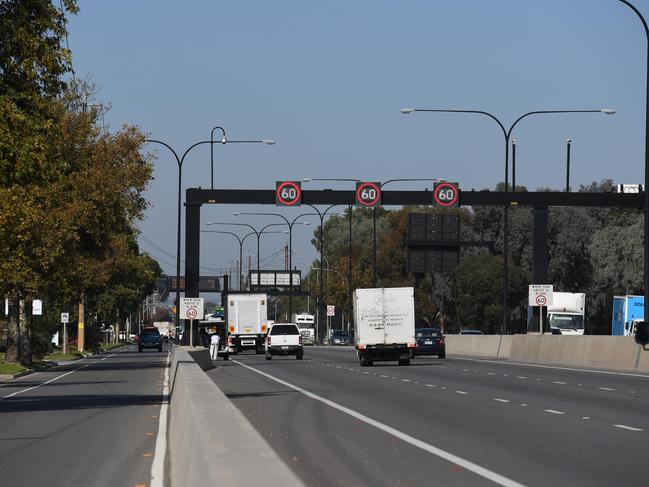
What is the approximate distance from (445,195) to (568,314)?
21.5 metres

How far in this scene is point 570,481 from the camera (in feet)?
42.4

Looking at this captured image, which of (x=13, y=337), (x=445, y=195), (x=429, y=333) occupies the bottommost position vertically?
(x=13, y=337)

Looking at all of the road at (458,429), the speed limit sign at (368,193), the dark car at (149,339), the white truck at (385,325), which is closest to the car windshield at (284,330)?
the speed limit sign at (368,193)

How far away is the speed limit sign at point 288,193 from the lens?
202ft

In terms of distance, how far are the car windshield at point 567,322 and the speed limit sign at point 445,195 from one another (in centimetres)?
1984

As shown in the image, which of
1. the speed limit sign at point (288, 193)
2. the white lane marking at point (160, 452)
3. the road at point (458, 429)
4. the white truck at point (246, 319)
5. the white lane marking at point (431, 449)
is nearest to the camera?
the white lane marking at point (431, 449)

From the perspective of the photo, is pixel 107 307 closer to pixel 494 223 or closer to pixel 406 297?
pixel 494 223

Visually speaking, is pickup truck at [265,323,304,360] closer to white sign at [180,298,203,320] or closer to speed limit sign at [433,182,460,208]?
speed limit sign at [433,182,460,208]

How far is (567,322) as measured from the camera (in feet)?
262

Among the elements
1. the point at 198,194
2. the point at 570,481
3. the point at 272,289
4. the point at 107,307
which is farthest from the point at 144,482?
the point at 272,289

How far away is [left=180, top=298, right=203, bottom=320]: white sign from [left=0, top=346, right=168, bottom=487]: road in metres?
16.9

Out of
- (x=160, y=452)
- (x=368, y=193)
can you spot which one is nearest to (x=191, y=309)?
(x=368, y=193)

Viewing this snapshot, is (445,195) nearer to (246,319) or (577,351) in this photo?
(577,351)

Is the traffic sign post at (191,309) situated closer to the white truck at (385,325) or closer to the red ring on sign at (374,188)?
the white truck at (385,325)
